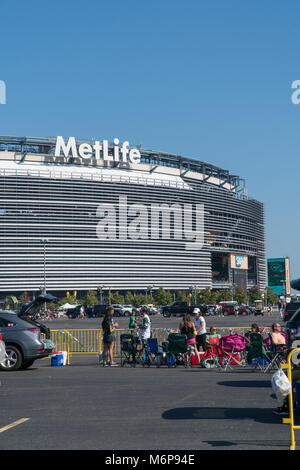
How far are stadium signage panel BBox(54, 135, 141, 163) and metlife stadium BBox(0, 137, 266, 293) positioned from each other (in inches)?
10.0

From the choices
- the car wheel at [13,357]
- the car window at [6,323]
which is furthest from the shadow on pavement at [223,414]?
the car window at [6,323]

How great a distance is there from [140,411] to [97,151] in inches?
5761

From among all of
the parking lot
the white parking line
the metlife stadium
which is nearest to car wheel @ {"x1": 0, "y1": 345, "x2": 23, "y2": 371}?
the parking lot

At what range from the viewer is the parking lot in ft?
24.3

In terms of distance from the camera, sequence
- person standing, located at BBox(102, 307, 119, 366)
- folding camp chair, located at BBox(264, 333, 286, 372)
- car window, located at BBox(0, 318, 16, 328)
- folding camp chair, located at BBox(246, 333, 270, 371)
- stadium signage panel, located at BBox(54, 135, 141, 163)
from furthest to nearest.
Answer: stadium signage panel, located at BBox(54, 135, 141, 163), person standing, located at BBox(102, 307, 119, 366), car window, located at BBox(0, 318, 16, 328), folding camp chair, located at BBox(246, 333, 270, 371), folding camp chair, located at BBox(264, 333, 286, 372)

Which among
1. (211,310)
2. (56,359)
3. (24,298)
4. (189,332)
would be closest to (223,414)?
(189,332)

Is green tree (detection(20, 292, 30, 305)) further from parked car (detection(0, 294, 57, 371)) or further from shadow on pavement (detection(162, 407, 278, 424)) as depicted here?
shadow on pavement (detection(162, 407, 278, 424))

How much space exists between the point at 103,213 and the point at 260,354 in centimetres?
13550

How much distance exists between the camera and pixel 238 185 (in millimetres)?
195875

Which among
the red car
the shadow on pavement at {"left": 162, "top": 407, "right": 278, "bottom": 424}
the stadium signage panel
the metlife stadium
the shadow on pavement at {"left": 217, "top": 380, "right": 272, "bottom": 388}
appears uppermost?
the stadium signage panel

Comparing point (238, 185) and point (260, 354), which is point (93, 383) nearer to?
point (260, 354)

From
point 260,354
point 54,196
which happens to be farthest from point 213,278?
point 260,354

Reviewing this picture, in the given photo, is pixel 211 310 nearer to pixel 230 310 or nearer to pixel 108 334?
pixel 230 310

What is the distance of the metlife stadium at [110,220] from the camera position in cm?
14225
